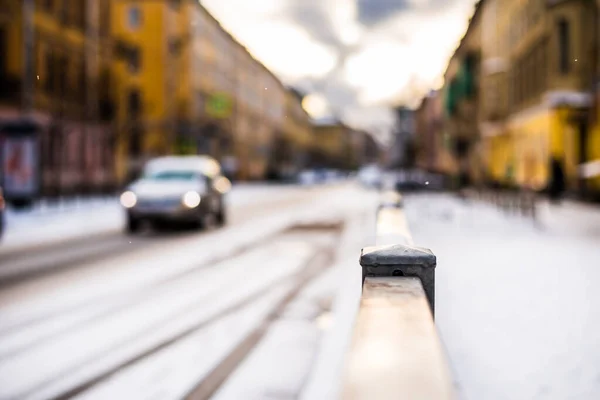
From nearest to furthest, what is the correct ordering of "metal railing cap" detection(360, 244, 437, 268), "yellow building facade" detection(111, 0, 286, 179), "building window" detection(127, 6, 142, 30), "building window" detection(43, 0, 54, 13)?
"metal railing cap" detection(360, 244, 437, 268), "building window" detection(43, 0, 54, 13), "yellow building facade" detection(111, 0, 286, 179), "building window" detection(127, 6, 142, 30)

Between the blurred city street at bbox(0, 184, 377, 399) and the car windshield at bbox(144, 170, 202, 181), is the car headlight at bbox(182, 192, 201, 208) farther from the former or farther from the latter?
the blurred city street at bbox(0, 184, 377, 399)

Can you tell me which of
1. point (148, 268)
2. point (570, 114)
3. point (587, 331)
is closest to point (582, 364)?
point (587, 331)

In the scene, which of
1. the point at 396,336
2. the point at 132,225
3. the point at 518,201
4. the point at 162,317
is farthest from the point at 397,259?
the point at 518,201

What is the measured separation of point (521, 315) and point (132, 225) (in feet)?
36.4

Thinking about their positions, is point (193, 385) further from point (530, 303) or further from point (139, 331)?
point (530, 303)

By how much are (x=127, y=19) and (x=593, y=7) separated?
37601 millimetres

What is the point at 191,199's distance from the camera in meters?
15.7

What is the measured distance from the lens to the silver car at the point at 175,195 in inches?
601

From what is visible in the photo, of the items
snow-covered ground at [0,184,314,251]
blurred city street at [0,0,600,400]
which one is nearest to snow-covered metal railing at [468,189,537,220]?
blurred city street at [0,0,600,400]

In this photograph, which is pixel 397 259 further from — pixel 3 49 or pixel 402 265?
pixel 3 49

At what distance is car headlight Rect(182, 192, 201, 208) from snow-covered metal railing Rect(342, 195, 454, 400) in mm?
12539

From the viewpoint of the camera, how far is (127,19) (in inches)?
2078

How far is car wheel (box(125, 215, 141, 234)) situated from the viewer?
50.8 feet

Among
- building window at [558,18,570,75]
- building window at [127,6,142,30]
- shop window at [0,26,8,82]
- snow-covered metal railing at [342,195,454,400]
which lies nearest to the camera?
snow-covered metal railing at [342,195,454,400]
